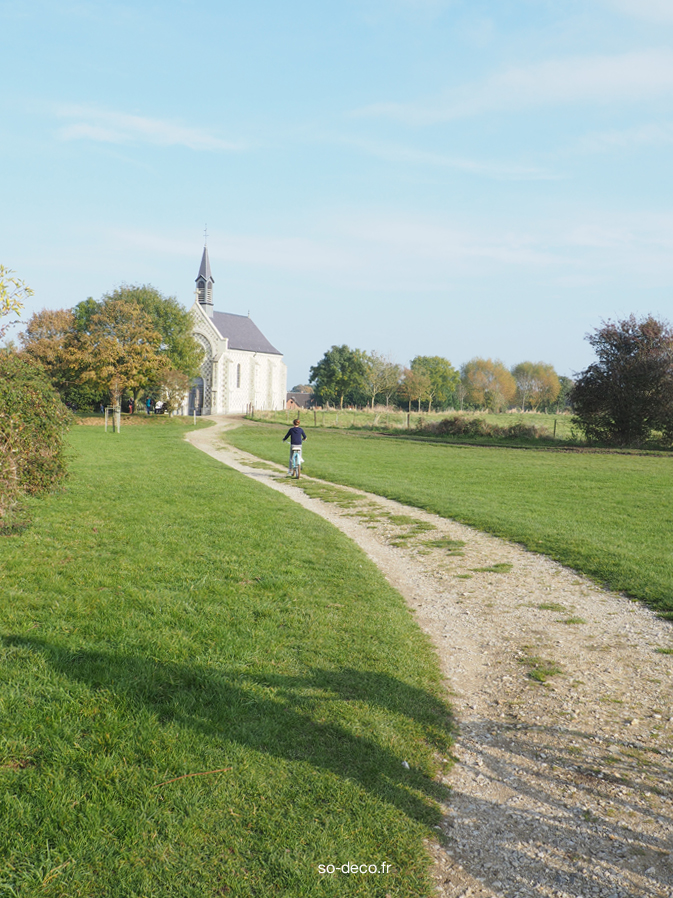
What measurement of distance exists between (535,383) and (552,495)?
293ft

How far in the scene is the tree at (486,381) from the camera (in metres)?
88.6

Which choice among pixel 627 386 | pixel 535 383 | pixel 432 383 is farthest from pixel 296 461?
pixel 535 383

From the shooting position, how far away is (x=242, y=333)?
240 feet

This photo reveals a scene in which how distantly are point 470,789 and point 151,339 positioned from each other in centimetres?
4615

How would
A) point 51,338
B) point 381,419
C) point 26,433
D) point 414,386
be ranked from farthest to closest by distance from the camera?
point 414,386 < point 51,338 < point 381,419 < point 26,433

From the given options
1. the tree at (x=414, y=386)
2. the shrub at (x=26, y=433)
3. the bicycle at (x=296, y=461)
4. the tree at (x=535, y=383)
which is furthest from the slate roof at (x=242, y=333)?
the shrub at (x=26, y=433)

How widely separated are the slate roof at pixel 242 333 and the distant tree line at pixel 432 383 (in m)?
11.6

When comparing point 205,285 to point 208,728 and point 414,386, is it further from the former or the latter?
point 208,728

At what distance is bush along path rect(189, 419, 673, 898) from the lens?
273cm

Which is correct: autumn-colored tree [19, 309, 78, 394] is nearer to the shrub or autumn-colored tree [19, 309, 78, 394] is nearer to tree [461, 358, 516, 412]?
the shrub

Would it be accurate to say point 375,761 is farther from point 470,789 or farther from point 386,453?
point 386,453

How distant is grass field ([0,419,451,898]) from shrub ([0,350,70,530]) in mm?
1281

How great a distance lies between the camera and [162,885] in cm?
253

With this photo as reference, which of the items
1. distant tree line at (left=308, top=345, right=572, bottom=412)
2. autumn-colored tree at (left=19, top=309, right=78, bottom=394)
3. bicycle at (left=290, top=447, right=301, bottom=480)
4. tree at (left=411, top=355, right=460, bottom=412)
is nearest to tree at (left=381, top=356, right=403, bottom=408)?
distant tree line at (left=308, top=345, right=572, bottom=412)
